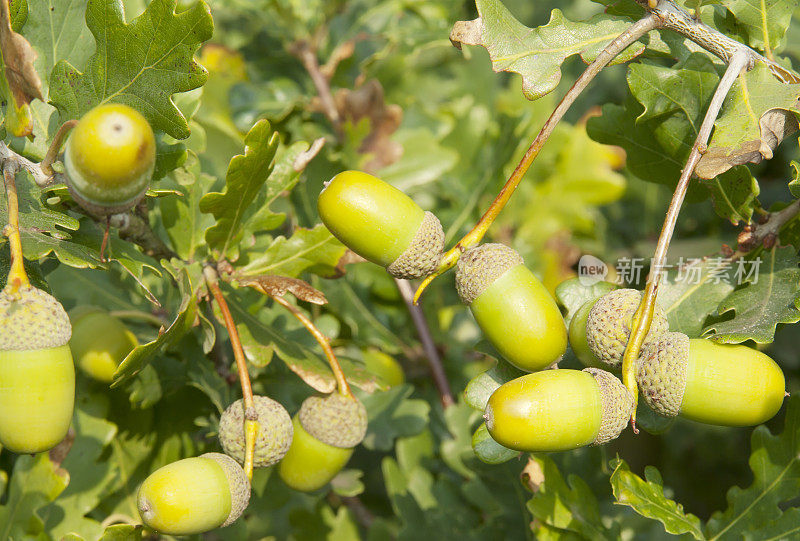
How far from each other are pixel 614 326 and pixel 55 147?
974 millimetres

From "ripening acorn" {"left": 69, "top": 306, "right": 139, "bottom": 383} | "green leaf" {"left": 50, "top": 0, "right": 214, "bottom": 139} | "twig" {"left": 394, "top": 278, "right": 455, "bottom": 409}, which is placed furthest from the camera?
"twig" {"left": 394, "top": 278, "right": 455, "bottom": 409}

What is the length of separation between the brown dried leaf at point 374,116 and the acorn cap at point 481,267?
116cm

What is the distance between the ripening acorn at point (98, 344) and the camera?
1.53 metres

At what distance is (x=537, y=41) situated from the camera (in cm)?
137

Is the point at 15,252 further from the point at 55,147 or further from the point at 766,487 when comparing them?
the point at 766,487

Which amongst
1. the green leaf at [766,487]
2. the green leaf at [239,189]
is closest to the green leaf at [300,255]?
the green leaf at [239,189]

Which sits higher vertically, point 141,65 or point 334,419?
point 141,65

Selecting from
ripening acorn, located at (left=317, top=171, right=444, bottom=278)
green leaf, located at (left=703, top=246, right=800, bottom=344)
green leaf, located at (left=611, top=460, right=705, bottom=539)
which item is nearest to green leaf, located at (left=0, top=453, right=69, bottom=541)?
ripening acorn, located at (left=317, top=171, right=444, bottom=278)

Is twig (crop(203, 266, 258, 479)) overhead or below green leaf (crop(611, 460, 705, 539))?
overhead

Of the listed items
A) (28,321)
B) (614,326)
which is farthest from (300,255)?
(614,326)

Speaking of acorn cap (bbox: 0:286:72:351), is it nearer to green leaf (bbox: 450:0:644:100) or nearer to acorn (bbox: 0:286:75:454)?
acorn (bbox: 0:286:75:454)

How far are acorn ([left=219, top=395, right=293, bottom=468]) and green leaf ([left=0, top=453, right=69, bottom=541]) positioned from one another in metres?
0.51

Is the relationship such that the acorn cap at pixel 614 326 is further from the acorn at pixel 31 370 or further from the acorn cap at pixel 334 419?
the acorn at pixel 31 370

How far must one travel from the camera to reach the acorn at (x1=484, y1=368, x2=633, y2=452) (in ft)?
3.53
